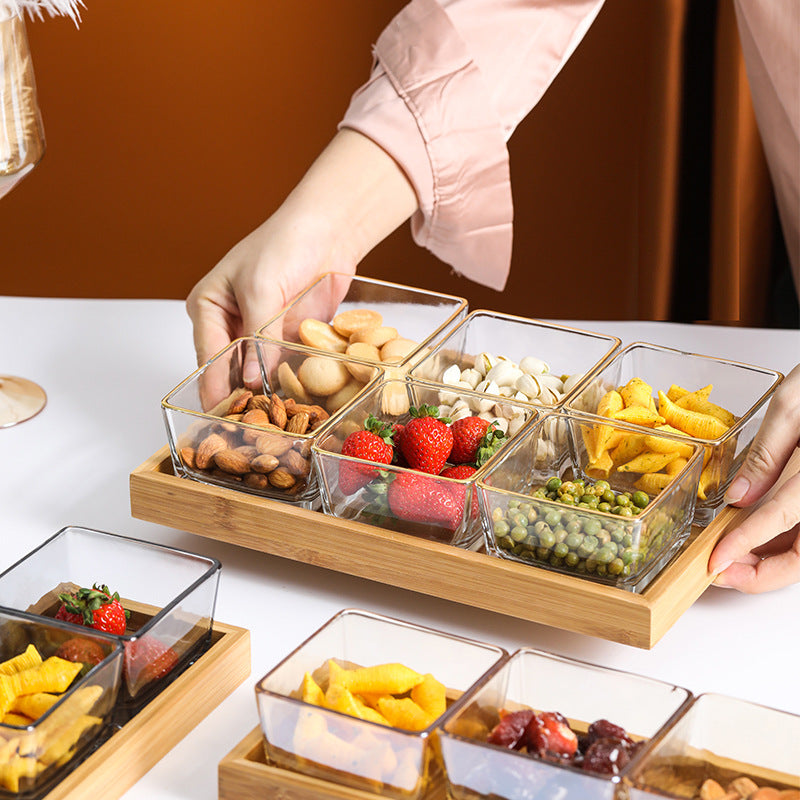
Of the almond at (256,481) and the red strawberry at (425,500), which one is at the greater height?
the red strawberry at (425,500)

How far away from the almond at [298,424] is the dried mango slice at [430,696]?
367mm

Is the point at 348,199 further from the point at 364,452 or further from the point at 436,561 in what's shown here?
the point at 436,561

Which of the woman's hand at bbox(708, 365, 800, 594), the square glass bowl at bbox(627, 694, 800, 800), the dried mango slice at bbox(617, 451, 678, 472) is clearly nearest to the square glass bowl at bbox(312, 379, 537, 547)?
the dried mango slice at bbox(617, 451, 678, 472)

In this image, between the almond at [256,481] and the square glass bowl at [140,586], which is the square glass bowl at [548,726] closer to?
the square glass bowl at [140,586]

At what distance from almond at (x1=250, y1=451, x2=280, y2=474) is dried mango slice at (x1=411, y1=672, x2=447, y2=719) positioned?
33cm

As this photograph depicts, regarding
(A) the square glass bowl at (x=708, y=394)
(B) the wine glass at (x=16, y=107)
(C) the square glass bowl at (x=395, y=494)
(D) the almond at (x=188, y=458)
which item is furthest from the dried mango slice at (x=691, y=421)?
(B) the wine glass at (x=16, y=107)

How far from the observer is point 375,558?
1.07 metres

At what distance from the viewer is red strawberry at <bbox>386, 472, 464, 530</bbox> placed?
105 centimetres

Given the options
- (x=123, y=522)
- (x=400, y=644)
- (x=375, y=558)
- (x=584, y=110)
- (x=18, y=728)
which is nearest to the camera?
(x=18, y=728)

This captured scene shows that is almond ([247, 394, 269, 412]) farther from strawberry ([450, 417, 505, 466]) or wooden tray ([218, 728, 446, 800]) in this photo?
wooden tray ([218, 728, 446, 800])

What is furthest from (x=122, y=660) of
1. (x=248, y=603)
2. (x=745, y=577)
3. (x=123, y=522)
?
(x=745, y=577)

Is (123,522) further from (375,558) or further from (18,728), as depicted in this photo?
(18,728)

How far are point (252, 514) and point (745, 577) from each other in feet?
1.43

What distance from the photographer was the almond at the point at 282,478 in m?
1.12
